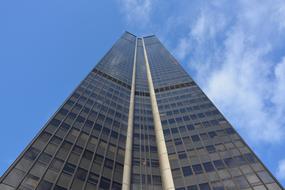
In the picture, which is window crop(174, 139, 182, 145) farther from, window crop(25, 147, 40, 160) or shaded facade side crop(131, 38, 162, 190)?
window crop(25, 147, 40, 160)

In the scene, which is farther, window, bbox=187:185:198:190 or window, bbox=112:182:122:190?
window, bbox=112:182:122:190

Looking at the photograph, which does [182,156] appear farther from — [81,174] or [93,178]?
[81,174]

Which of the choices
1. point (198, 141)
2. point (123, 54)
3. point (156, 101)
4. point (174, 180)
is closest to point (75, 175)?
point (174, 180)

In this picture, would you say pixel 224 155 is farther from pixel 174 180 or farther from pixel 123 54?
pixel 123 54

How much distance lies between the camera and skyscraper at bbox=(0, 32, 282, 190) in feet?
118

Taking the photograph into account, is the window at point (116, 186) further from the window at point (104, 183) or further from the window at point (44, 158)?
the window at point (44, 158)

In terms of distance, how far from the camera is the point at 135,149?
49.0 meters

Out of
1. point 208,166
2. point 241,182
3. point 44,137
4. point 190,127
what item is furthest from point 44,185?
point 190,127

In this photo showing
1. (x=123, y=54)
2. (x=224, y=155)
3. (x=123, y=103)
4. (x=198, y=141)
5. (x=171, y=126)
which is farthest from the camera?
(x=123, y=54)

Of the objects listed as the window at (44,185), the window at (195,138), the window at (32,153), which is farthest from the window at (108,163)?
the window at (195,138)

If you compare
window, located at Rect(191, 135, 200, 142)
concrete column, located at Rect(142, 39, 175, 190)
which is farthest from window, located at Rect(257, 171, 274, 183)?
window, located at Rect(191, 135, 200, 142)

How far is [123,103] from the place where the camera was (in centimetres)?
6525

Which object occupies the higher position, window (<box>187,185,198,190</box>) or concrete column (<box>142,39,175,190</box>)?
concrete column (<box>142,39,175,190</box>)

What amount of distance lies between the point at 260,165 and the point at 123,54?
8758 centimetres
